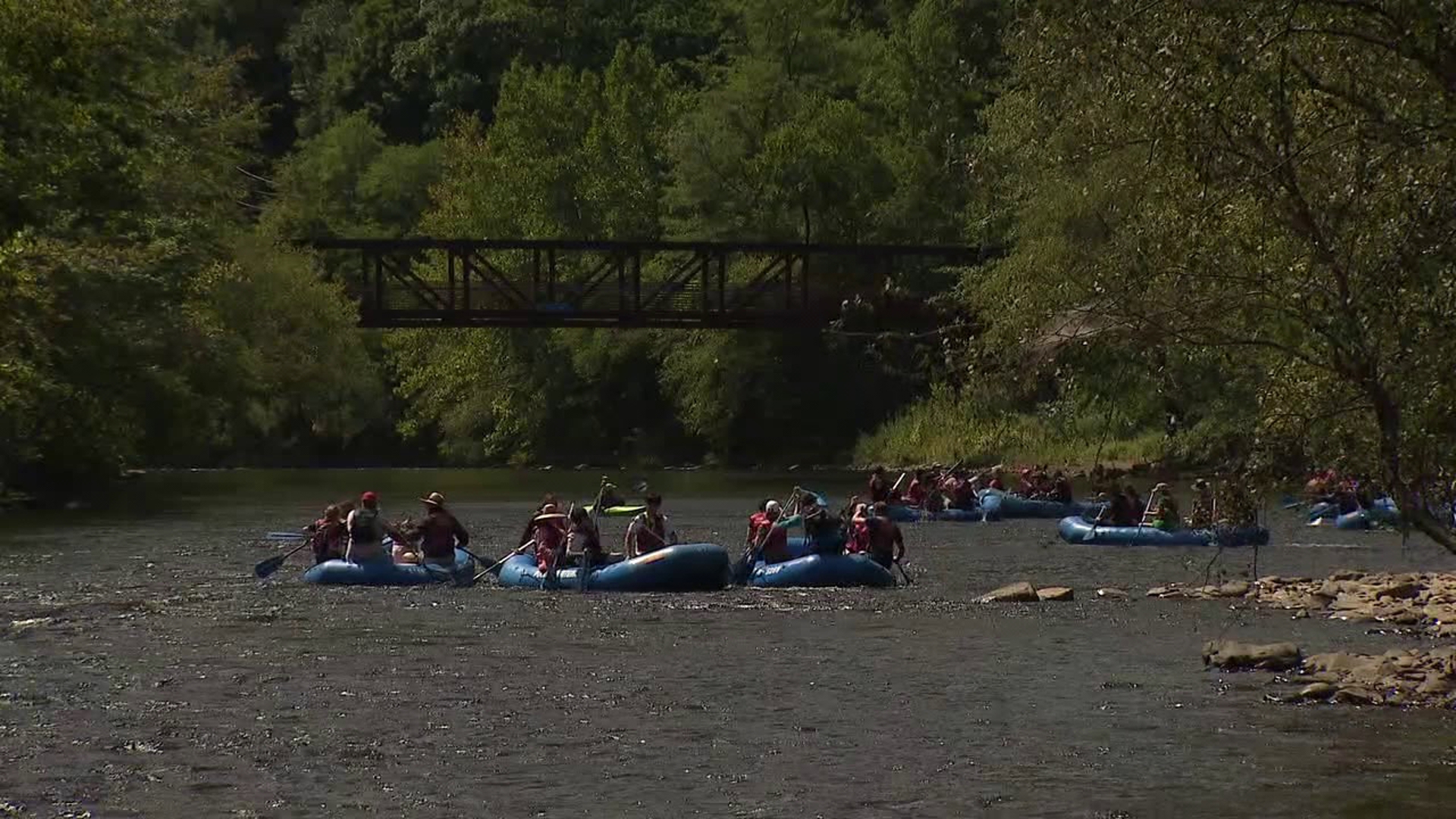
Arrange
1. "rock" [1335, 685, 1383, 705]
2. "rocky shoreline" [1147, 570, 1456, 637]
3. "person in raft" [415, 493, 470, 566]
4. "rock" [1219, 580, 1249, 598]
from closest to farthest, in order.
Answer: "rock" [1335, 685, 1383, 705] < "rocky shoreline" [1147, 570, 1456, 637] < "rock" [1219, 580, 1249, 598] < "person in raft" [415, 493, 470, 566]

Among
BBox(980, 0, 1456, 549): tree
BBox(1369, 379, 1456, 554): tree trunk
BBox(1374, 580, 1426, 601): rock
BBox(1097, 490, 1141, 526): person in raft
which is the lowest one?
BBox(1374, 580, 1426, 601): rock

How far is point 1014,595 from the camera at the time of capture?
99.1 ft

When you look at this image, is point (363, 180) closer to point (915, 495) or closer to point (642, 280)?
point (642, 280)

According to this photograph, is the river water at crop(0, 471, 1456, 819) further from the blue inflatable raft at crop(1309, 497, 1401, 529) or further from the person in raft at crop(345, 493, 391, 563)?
the blue inflatable raft at crop(1309, 497, 1401, 529)

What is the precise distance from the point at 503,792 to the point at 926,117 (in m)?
63.7

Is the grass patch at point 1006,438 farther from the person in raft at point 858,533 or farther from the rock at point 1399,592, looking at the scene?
the rock at point 1399,592

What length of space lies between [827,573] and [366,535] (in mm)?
6886

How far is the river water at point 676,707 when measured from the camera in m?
17.1

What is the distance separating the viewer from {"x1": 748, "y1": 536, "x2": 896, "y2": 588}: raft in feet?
103

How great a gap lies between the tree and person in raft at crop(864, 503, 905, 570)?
1406cm

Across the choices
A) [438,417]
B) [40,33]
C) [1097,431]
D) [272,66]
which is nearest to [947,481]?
[1097,431]

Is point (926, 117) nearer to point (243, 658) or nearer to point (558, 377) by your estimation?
point (558, 377)

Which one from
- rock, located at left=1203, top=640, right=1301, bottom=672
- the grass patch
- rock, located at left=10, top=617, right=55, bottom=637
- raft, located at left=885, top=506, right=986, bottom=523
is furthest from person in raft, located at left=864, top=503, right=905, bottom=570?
the grass patch

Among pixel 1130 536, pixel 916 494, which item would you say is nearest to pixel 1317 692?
pixel 1130 536
